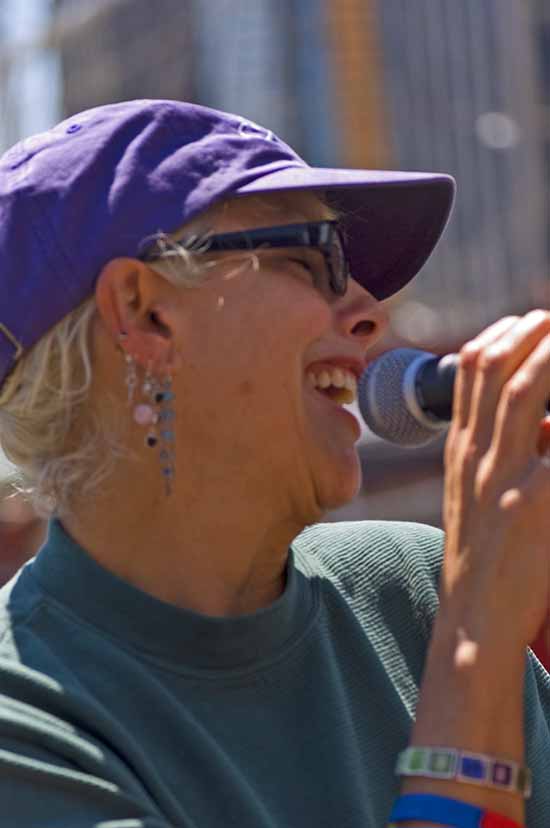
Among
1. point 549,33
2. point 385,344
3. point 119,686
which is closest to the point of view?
point 119,686

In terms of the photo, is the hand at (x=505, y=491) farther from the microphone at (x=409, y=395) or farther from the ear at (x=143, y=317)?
the ear at (x=143, y=317)

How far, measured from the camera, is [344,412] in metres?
2.27

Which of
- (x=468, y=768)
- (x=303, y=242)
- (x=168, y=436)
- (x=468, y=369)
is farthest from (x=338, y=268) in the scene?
(x=468, y=768)

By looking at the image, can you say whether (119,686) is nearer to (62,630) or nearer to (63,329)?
(62,630)

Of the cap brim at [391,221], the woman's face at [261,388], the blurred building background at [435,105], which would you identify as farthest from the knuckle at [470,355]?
the blurred building background at [435,105]

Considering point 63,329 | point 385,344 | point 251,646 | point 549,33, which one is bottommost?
point 385,344

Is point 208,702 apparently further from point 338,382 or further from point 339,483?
point 338,382

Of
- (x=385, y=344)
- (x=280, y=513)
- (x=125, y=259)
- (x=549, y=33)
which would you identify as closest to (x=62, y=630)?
(x=280, y=513)

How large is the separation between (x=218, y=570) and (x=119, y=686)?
234mm

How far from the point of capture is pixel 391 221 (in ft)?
8.30

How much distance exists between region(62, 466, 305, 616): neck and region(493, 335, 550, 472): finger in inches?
16.7

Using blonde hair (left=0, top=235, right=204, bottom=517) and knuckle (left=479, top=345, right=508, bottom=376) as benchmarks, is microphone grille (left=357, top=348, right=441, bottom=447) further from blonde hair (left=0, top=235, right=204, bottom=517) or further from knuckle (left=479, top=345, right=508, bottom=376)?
blonde hair (left=0, top=235, right=204, bottom=517)

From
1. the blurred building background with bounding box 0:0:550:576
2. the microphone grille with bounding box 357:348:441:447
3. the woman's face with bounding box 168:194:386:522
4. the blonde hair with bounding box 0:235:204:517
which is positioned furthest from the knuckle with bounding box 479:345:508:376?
the blurred building background with bounding box 0:0:550:576

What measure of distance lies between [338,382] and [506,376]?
Answer: 0.38 meters
